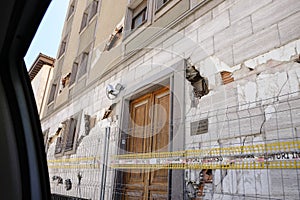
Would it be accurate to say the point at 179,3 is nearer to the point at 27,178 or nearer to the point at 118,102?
the point at 118,102

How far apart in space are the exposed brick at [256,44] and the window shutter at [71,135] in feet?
13.5

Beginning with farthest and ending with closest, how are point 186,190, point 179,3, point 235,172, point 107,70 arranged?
1. point 107,70
2. point 179,3
3. point 186,190
4. point 235,172

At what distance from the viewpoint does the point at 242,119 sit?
2.30 m

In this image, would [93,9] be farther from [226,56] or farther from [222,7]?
[226,56]

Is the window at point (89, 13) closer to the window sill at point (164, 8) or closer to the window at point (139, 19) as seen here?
the window at point (139, 19)

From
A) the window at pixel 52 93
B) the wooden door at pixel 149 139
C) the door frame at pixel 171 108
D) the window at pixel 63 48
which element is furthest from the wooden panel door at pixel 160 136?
the window at pixel 63 48

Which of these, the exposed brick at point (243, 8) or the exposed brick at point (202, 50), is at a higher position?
Result: the exposed brick at point (243, 8)

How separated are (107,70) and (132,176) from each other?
2.35 meters

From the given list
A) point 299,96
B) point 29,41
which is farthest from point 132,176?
point 29,41

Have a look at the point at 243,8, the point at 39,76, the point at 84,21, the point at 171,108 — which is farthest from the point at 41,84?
the point at 243,8

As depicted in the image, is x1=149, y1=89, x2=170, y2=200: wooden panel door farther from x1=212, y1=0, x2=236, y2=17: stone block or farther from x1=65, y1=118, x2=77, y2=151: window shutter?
x1=65, y1=118, x2=77, y2=151: window shutter

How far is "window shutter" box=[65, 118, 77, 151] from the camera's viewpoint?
17.9ft

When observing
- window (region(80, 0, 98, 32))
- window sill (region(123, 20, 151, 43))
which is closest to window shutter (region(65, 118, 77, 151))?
window sill (region(123, 20, 151, 43))

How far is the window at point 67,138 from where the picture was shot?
17.8ft
